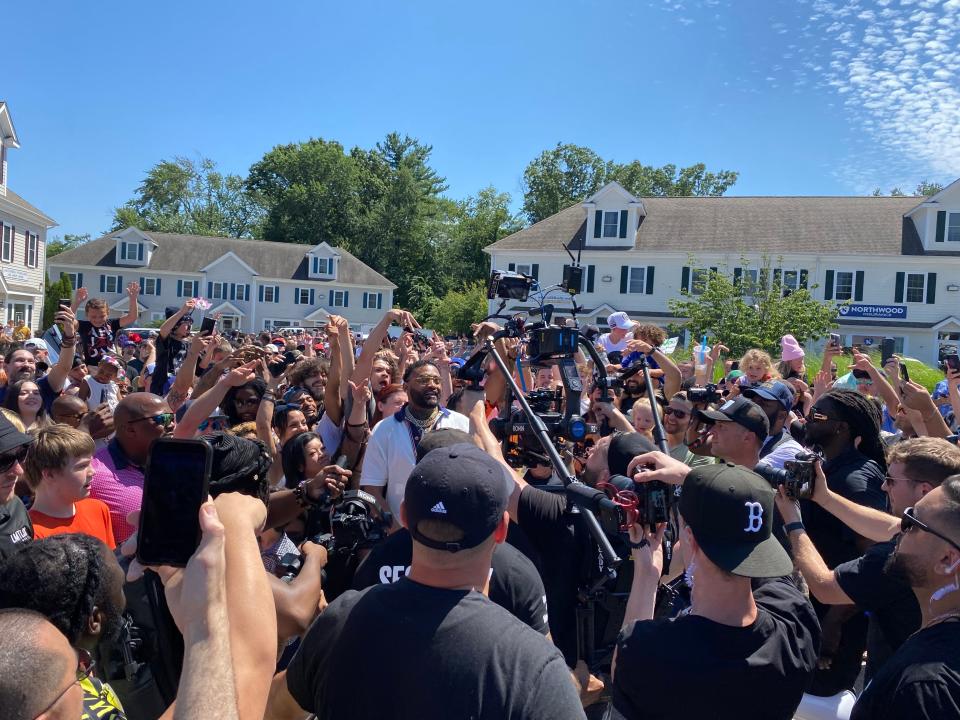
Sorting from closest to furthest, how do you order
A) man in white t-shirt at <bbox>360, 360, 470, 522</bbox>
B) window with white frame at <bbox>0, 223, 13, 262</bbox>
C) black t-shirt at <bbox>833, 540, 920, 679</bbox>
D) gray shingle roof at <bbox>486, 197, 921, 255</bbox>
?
1. black t-shirt at <bbox>833, 540, 920, 679</bbox>
2. man in white t-shirt at <bbox>360, 360, 470, 522</bbox>
3. window with white frame at <bbox>0, 223, 13, 262</bbox>
4. gray shingle roof at <bbox>486, 197, 921, 255</bbox>

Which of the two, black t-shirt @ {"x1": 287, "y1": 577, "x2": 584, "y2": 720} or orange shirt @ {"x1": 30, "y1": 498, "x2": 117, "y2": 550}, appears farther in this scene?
orange shirt @ {"x1": 30, "y1": 498, "x2": 117, "y2": 550}

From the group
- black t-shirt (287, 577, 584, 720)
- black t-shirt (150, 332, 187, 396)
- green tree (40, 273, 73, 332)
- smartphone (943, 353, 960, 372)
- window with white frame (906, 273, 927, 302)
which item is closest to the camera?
black t-shirt (287, 577, 584, 720)

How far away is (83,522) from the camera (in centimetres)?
356

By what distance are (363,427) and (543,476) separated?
1.94 m

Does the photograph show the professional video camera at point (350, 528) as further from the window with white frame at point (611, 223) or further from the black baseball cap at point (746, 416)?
the window with white frame at point (611, 223)

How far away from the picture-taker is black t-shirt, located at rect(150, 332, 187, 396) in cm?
852

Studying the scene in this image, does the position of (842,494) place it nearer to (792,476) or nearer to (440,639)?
(792,476)

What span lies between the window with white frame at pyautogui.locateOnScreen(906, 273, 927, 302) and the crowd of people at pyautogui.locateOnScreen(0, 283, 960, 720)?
1318 inches

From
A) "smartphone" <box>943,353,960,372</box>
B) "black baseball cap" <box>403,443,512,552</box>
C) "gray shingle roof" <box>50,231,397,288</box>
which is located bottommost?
"black baseball cap" <box>403,443,512,552</box>

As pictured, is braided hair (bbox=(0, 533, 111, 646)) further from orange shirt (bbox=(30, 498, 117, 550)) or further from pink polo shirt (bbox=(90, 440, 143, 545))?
pink polo shirt (bbox=(90, 440, 143, 545))

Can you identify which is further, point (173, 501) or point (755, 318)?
point (755, 318)

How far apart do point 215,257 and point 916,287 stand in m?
→ 43.4

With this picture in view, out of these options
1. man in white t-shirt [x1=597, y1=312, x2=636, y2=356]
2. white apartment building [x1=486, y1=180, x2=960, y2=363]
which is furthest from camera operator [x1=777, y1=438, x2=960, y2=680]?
white apartment building [x1=486, y1=180, x2=960, y2=363]

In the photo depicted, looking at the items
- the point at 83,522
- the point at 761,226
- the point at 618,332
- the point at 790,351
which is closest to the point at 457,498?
the point at 83,522
